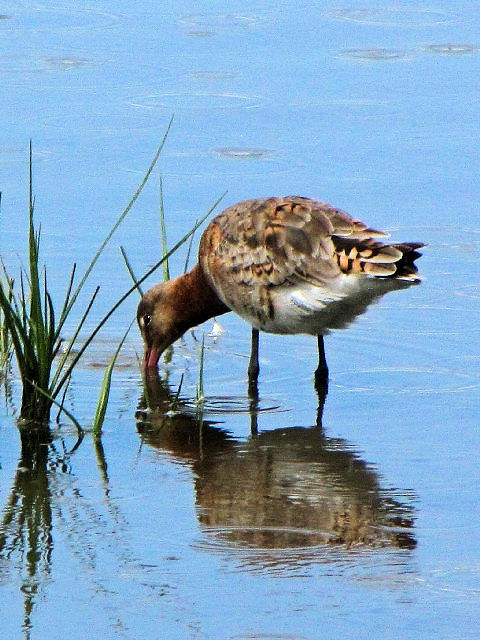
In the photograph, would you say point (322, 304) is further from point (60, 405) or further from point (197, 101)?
point (197, 101)

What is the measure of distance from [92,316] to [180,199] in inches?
67.5

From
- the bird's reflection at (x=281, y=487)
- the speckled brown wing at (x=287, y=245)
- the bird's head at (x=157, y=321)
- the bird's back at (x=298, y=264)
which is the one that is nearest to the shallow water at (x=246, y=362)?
the bird's reflection at (x=281, y=487)

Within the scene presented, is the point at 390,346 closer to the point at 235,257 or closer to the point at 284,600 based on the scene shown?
the point at 235,257

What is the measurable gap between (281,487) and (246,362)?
201 centimetres

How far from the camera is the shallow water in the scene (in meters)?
5.07

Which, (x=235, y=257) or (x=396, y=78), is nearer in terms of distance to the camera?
(x=235, y=257)

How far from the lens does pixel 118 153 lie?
10.7 m

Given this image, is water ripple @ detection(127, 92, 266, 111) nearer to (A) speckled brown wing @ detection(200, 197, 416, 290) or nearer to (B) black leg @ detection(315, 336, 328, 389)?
(A) speckled brown wing @ detection(200, 197, 416, 290)

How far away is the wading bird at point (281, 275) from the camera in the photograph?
7.59m

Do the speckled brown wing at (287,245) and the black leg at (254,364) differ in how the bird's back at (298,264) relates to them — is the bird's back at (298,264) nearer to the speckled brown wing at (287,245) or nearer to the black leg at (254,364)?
the speckled brown wing at (287,245)

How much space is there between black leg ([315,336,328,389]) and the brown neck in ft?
2.98

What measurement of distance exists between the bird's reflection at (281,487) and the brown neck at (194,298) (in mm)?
1214

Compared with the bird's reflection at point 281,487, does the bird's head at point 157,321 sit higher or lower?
higher

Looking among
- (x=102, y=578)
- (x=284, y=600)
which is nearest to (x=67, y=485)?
(x=102, y=578)
